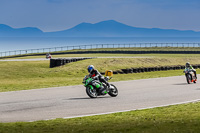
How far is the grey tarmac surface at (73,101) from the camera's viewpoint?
13.4 meters

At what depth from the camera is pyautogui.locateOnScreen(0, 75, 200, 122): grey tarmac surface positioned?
13398 mm

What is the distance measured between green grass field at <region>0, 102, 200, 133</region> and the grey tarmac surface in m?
1.35

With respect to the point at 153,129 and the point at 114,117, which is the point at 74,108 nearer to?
the point at 114,117

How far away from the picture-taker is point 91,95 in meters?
17.4

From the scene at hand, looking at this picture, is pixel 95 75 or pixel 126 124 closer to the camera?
pixel 126 124

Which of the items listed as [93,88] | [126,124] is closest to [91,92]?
[93,88]

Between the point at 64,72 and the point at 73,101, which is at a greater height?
the point at 73,101

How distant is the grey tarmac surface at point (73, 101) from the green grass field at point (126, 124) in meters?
1.35

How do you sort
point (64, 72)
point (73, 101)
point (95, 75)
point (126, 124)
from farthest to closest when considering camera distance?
point (64, 72), point (95, 75), point (73, 101), point (126, 124)

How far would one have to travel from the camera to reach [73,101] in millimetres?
16484

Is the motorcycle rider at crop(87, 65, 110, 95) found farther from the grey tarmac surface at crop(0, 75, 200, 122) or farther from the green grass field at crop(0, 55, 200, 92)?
the green grass field at crop(0, 55, 200, 92)

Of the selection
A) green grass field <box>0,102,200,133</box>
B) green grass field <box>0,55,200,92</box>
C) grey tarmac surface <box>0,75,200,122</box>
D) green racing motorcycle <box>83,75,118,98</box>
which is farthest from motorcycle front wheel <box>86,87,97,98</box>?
green grass field <box>0,55,200,92</box>

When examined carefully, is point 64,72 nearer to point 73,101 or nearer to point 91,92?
point 91,92

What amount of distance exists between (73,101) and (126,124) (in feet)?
20.9
